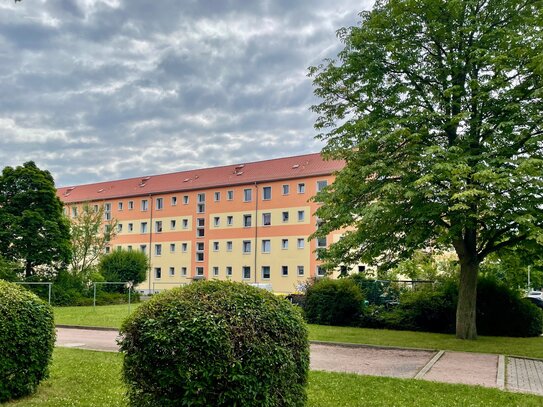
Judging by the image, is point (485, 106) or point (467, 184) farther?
point (485, 106)

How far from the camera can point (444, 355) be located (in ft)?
43.0

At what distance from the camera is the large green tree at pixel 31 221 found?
1325 inches

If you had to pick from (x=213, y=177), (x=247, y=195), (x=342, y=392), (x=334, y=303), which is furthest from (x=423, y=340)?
(x=213, y=177)

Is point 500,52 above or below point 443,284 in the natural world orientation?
above

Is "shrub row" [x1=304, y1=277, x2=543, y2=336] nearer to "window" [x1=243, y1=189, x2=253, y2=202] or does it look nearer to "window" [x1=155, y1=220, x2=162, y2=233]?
"window" [x1=243, y1=189, x2=253, y2=202]

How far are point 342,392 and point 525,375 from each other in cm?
449

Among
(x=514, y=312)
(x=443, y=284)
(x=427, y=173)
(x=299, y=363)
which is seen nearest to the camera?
(x=299, y=363)

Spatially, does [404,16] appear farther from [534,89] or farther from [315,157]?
[315,157]

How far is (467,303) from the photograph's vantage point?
17016 millimetres

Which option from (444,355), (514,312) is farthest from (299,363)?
(514,312)

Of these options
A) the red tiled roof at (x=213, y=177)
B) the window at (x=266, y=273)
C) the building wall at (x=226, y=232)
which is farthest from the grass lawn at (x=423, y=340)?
the window at (x=266, y=273)

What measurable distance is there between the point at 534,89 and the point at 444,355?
761 cm

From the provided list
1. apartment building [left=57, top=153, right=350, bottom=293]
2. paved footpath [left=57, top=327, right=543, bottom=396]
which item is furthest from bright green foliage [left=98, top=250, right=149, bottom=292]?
paved footpath [left=57, top=327, right=543, bottom=396]

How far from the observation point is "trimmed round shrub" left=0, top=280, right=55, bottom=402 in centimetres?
712
